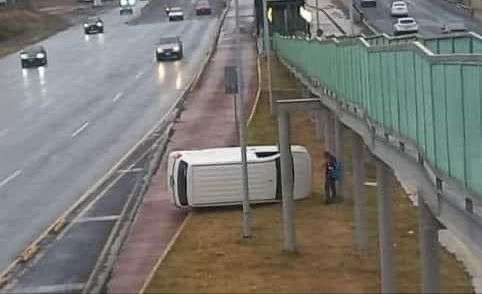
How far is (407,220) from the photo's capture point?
90.0ft

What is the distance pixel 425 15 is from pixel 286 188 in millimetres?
74770

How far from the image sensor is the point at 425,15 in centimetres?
9831

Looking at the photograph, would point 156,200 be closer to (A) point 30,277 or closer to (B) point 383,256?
(A) point 30,277

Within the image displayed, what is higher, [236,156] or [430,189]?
[430,189]

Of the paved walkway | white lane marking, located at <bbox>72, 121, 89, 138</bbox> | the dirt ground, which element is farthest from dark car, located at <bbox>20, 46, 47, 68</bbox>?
the dirt ground

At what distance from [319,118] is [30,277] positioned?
18.6 metres

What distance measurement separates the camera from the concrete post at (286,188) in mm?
25125

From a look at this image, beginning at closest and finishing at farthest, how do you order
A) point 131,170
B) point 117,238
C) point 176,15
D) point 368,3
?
1. point 117,238
2. point 131,170
3. point 368,3
4. point 176,15

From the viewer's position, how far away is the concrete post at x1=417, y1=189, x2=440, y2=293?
51.1 feet

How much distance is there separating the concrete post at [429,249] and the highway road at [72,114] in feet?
37.7

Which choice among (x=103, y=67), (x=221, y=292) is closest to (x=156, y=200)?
(x=221, y=292)

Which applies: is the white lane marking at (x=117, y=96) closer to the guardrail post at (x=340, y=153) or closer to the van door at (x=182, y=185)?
the guardrail post at (x=340, y=153)

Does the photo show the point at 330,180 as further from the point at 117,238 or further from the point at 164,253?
the point at 164,253

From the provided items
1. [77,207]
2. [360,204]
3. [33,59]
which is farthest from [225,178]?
[33,59]
